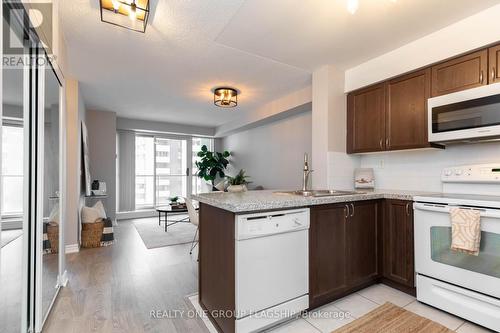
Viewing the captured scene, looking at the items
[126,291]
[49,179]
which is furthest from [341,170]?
[49,179]

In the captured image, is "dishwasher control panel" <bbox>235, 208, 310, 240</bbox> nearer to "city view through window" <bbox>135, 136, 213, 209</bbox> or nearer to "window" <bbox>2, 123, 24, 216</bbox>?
"window" <bbox>2, 123, 24, 216</bbox>

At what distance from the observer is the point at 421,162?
106 inches

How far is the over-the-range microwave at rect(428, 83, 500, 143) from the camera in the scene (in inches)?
76.9

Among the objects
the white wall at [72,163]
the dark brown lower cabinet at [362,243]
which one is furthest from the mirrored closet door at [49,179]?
the dark brown lower cabinet at [362,243]

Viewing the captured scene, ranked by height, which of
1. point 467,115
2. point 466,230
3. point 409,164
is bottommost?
point 466,230

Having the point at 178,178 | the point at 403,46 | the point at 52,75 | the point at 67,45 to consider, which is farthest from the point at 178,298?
the point at 178,178

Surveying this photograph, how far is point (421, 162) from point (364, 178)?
624 mm

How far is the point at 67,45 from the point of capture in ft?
8.37

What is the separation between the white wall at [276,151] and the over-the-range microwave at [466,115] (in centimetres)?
221

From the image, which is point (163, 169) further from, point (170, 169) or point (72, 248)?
point (72, 248)

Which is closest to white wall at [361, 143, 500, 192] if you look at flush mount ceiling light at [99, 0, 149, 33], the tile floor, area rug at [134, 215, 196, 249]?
the tile floor

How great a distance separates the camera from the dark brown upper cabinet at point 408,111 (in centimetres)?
243

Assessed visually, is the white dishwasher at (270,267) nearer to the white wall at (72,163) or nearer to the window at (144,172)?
the white wall at (72,163)
